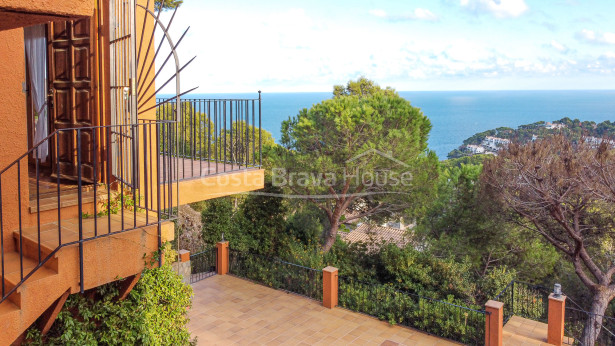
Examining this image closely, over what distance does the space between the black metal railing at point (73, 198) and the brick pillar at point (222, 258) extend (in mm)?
6618

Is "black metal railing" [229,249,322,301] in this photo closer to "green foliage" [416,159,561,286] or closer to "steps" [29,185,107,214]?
"green foliage" [416,159,561,286]

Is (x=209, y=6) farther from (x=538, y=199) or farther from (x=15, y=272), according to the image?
(x=15, y=272)

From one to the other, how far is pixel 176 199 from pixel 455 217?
10819mm

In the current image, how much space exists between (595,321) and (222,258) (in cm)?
869

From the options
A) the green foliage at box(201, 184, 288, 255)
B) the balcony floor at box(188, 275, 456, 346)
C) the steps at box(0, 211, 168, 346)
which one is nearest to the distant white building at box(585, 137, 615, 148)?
the balcony floor at box(188, 275, 456, 346)

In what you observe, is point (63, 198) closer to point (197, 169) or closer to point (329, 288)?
point (197, 169)

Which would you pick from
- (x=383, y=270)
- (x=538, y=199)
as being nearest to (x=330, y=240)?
(x=383, y=270)

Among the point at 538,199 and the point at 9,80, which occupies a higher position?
the point at 9,80

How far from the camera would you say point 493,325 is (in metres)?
8.13

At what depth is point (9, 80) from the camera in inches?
145

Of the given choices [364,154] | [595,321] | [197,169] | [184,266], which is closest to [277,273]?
[184,266]

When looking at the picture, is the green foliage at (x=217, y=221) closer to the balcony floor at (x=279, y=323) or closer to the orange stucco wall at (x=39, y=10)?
the balcony floor at (x=279, y=323)

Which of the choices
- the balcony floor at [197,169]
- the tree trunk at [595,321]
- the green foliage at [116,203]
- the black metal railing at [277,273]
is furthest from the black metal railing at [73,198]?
the tree trunk at [595,321]

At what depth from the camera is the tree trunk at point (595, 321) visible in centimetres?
1062
